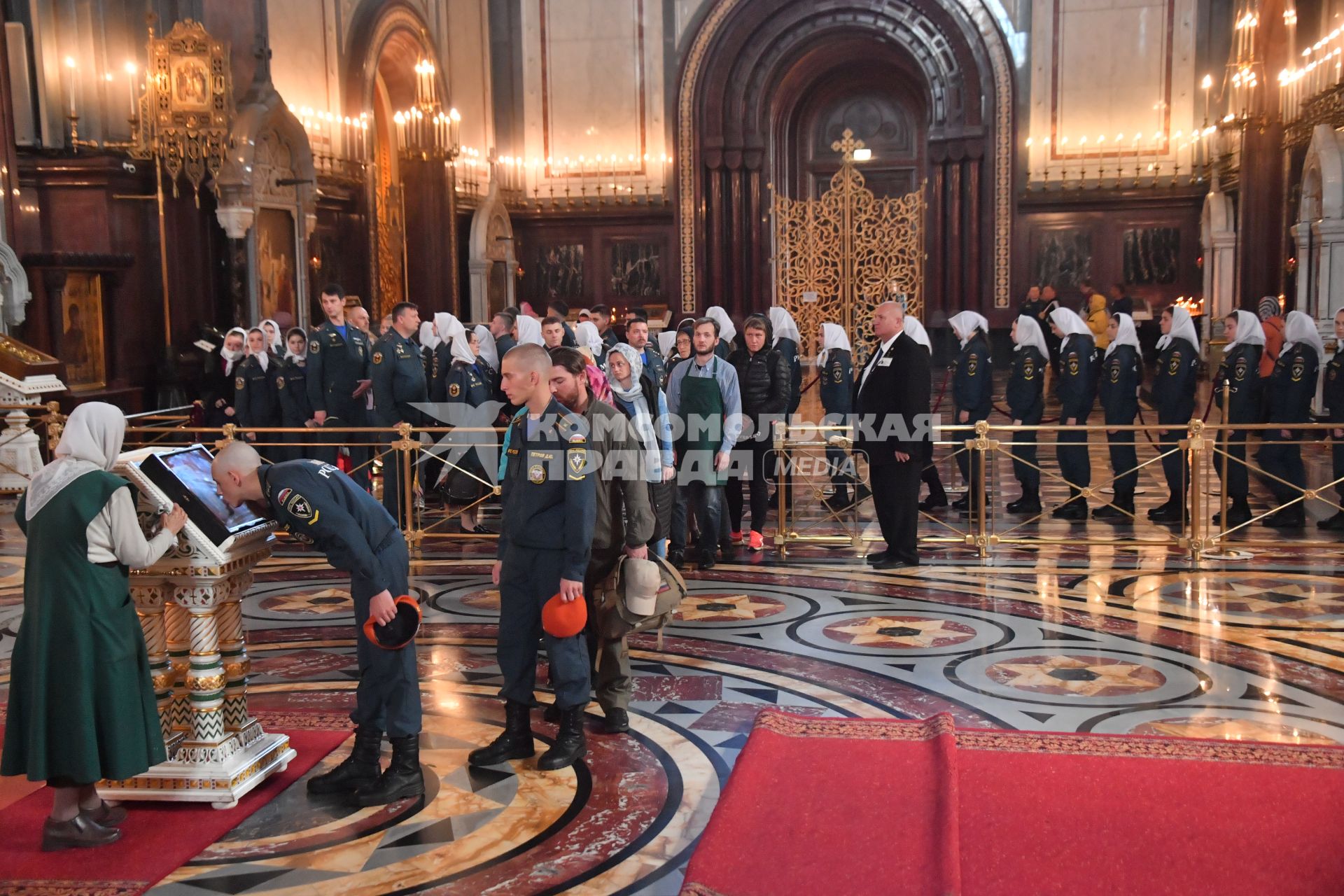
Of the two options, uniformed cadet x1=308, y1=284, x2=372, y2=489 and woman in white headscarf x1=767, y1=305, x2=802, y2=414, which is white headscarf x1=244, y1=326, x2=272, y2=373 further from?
woman in white headscarf x1=767, y1=305, x2=802, y2=414

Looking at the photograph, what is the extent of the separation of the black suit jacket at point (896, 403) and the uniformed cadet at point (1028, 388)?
2218 mm

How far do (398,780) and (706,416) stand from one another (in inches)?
149

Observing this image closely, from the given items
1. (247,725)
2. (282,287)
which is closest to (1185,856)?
(247,725)

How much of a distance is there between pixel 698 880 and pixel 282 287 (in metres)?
11.8

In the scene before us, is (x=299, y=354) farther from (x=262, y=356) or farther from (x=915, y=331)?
(x=915, y=331)

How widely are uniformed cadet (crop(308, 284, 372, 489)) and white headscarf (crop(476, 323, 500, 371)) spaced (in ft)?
3.03

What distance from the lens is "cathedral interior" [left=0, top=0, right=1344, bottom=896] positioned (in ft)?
13.4

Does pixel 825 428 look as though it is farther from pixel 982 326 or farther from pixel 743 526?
pixel 982 326

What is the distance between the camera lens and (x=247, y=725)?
14.9 feet

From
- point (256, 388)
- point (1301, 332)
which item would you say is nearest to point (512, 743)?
point (256, 388)

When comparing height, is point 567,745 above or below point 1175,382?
below

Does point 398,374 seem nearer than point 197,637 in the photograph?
No

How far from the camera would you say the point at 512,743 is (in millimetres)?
4754

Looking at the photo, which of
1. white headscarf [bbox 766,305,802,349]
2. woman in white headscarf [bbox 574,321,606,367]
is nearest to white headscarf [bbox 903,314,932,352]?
white headscarf [bbox 766,305,802,349]
